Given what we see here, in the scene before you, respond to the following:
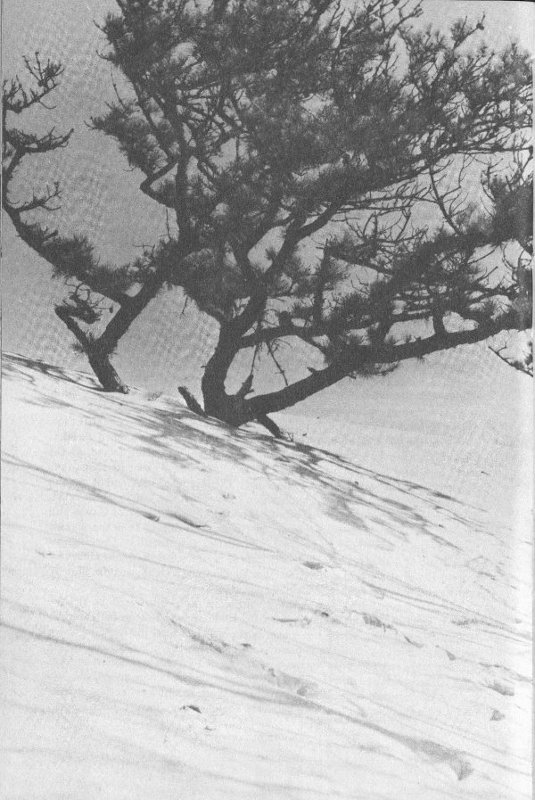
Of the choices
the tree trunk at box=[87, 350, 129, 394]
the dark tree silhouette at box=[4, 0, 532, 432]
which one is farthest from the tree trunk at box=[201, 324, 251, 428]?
the tree trunk at box=[87, 350, 129, 394]

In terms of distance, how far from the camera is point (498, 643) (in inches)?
63.4

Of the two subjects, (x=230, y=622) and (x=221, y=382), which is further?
(x=221, y=382)

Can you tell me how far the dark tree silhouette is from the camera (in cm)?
155

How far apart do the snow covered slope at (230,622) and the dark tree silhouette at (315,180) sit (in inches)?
6.0

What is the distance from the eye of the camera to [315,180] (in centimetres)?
162

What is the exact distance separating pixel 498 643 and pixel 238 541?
0.57m

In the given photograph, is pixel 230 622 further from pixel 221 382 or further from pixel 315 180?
pixel 315 180

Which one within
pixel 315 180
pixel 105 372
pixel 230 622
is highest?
pixel 315 180

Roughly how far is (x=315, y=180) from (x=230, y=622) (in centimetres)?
88

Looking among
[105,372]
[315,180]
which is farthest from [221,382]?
[315,180]

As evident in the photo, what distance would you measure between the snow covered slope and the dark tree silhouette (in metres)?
0.15

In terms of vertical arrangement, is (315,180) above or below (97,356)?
above

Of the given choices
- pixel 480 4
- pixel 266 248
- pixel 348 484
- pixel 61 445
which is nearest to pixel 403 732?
pixel 348 484

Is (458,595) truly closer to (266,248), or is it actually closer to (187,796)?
(187,796)
